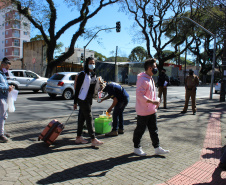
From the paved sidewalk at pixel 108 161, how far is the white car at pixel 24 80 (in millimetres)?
10646

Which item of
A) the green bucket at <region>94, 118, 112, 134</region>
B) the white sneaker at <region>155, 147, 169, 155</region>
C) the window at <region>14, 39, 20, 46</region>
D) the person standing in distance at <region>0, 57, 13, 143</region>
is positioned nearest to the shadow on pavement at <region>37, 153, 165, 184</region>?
the white sneaker at <region>155, 147, 169, 155</region>

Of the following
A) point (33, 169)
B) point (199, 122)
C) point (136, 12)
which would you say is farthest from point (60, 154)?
point (136, 12)

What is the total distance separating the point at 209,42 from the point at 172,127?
4731 cm

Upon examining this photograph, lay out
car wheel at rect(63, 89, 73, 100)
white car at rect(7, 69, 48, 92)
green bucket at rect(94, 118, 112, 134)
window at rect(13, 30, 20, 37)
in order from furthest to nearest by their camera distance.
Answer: window at rect(13, 30, 20, 37)
white car at rect(7, 69, 48, 92)
car wheel at rect(63, 89, 73, 100)
green bucket at rect(94, 118, 112, 134)

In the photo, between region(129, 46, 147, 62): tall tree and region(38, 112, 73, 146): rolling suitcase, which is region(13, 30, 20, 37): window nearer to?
region(129, 46, 147, 62): tall tree

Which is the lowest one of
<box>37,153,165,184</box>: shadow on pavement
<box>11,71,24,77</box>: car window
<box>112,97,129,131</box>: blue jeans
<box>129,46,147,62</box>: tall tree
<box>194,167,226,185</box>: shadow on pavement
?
<box>194,167,226,185</box>: shadow on pavement

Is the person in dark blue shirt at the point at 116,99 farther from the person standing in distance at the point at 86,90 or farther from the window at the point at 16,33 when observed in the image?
the window at the point at 16,33

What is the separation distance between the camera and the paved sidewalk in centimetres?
341

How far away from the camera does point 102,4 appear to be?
24547mm

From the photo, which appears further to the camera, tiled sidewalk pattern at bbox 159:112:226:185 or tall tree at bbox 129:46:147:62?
tall tree at bbox 129:46:147:62

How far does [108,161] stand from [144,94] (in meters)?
1.35

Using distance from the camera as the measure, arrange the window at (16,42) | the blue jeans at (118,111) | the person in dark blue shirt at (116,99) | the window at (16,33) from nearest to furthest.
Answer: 1. the person in dark blue shirt at (116,99)
2. the blue jeans at (118,111)
3. the window at (16,33)
4. the window at (16,42)

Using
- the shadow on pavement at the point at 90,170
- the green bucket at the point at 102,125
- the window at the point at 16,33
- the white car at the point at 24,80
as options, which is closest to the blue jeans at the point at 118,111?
the green bucket at the point at 102,125

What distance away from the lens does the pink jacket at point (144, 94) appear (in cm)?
414
